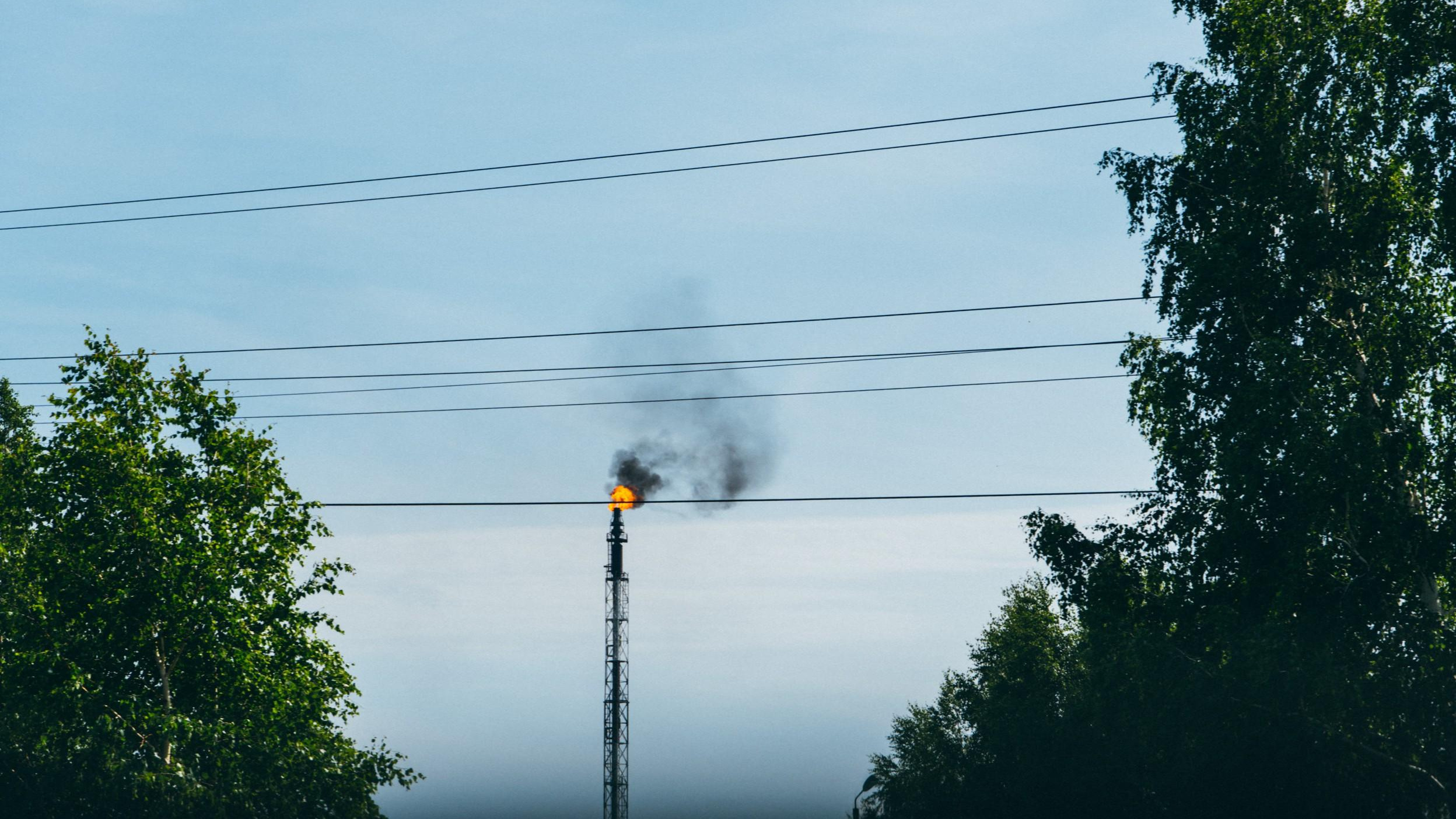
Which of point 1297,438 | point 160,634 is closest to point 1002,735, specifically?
point 1297,438

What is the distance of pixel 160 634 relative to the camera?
2602 centimetres

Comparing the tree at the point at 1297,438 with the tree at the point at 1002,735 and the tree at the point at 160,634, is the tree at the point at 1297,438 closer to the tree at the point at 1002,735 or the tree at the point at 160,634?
the tree at the point at 1002,735

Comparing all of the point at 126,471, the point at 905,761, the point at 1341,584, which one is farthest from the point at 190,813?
the point at 905,761

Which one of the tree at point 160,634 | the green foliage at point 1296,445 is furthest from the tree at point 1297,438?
the tree at point 160,634

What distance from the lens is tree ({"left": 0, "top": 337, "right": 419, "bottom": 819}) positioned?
24656 mm

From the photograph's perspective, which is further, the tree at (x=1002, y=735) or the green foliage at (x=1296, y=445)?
the tree at (x=1002, y=735)

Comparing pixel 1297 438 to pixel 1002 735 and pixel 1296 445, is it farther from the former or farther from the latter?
pixel 1002 735

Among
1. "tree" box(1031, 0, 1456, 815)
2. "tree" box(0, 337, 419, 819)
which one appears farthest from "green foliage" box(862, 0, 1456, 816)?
"tree" box(0, 337, 419, 819)

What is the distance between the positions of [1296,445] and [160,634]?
23681 millimetres

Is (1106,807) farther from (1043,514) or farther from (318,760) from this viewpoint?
(318,760)

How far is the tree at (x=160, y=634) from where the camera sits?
24656 millimetres

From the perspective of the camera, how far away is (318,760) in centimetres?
2559

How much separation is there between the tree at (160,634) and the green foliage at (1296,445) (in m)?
16.6

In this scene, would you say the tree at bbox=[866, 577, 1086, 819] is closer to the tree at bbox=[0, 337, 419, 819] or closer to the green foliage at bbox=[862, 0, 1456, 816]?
the green foliage at bbox=[862, 0, 1456, 816]
